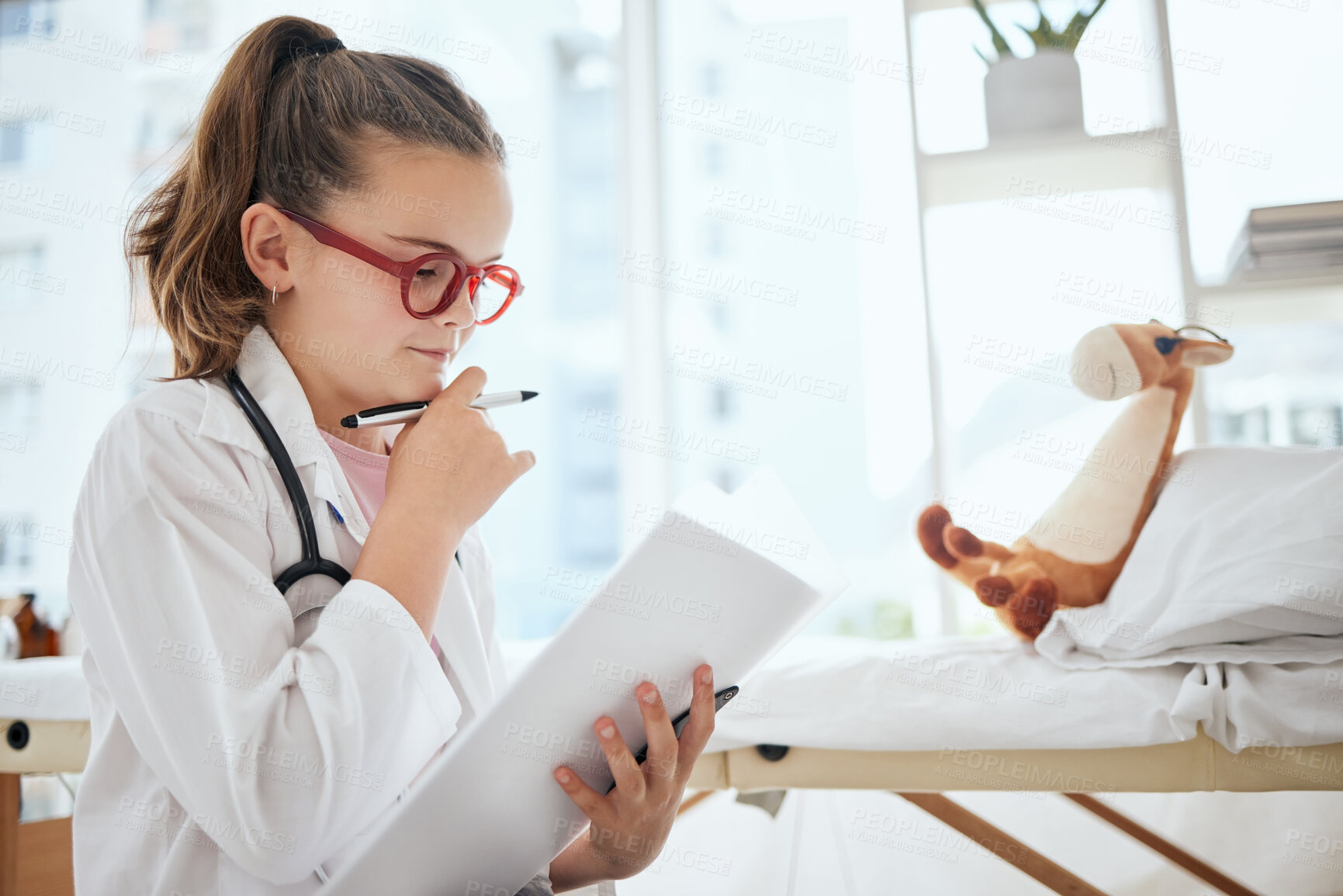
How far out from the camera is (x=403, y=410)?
2.85ft

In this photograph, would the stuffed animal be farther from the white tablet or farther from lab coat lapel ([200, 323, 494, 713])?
lab coat lapel ([200, 323, 494, 713])

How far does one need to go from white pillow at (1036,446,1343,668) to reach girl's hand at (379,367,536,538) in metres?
0.74

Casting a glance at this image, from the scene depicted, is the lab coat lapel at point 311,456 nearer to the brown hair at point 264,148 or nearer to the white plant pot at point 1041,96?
the brown hair at point 264,148

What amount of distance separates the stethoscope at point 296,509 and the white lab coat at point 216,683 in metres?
0.02

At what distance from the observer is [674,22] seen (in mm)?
2516

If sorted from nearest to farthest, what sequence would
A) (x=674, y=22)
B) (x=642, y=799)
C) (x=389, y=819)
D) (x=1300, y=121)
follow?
1. (x=389, y=819)
2. (x=642, y=799)
3. (x=1300, y=121)
4. (x=674, y=22)

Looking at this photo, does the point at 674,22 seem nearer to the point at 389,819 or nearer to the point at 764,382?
Result: the point at 764,382

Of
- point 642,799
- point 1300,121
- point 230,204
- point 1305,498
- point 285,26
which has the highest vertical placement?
point 1300,121

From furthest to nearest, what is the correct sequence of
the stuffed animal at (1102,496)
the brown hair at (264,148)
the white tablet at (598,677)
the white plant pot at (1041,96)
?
the white plant pot at (1041,96) < the stuffed animal at (1102,496) < the brown hair at (264,148) < the white tablet at (598,677)

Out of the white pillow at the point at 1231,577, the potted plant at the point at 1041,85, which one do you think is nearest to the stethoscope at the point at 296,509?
the white pillow at the point at 1231,577

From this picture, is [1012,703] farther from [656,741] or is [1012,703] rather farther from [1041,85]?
[1041,85]

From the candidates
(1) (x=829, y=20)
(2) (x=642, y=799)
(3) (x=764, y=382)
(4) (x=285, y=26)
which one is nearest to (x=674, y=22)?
(1) (x=829, y=20)

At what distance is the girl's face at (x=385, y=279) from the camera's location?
840 mm

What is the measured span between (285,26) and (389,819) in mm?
814
